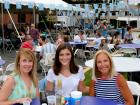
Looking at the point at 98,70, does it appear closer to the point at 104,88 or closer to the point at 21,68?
the point at 104,88

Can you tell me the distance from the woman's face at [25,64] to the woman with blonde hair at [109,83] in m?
0.84

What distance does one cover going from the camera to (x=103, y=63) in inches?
150

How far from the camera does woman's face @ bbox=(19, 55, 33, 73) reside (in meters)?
3.45

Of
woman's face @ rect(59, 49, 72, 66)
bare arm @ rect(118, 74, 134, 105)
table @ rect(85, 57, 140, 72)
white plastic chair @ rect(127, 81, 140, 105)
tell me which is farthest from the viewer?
table @ rect(85, 57, 140, 72)

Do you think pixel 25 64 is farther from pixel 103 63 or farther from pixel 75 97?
pixel 103 63

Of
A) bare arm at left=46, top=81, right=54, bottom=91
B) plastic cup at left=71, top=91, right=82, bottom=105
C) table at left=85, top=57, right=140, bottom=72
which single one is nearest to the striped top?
bare arm at left=46, top=81, right=54, bottom=91

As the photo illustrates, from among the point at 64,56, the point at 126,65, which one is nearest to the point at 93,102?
the point at 64,56

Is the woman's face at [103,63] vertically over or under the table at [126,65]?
over

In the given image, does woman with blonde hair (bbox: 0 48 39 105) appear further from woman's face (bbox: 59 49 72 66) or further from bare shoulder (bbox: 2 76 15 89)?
woman's face (bbox: 59 49 72 66)

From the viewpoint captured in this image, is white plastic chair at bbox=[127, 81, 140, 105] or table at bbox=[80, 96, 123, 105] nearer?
table at bbox=[80, 96, 123, 105]

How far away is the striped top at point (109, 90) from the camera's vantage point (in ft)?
12.5

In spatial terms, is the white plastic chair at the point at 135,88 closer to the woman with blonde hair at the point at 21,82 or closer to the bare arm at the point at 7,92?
the woman with blonde hair at the point at 21,82

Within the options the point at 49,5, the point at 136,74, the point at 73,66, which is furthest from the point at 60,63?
the point at 49,5

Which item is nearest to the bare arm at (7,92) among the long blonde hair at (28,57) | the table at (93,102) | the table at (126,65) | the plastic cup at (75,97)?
the long blonde hair at (28,57)
